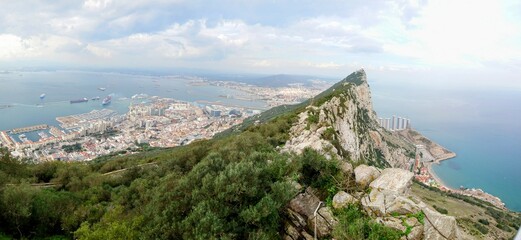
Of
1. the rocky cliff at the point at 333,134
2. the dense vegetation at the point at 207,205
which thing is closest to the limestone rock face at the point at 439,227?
the dense vegetation at the point at 207,205

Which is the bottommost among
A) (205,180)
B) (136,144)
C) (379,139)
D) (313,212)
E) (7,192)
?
(136,144)

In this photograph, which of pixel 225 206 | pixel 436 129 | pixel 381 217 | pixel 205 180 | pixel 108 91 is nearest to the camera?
pixel 381 217

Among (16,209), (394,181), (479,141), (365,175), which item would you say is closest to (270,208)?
(365,175)

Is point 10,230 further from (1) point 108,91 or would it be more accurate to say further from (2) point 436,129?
(1) point 108,91

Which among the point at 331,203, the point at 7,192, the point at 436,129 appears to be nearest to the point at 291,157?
the point at 331,203

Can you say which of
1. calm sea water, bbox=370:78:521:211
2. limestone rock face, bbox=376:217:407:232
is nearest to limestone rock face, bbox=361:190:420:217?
limestone rock face, bbox=376:217:407:232

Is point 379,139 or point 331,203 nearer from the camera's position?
point 331,203

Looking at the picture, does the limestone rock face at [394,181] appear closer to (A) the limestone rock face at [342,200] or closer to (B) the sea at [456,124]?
(A) the limestone rock face at [342,200]

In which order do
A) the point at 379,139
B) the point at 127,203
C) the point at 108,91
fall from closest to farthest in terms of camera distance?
the point at 127,203
the point at 379,139
the point at 108,91
